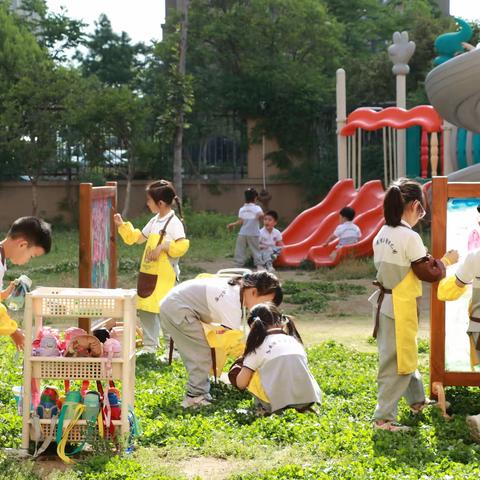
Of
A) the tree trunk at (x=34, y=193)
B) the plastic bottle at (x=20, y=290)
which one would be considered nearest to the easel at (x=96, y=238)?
the plastic bottle at (x=20, y=290)

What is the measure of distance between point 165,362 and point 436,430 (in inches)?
106

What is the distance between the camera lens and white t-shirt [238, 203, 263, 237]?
13750 millimetres

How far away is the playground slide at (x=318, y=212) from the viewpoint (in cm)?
1642

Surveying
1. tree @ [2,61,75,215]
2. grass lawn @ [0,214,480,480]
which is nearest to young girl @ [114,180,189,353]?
grass lawn @ [0,214,480,480]

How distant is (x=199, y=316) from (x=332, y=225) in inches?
380

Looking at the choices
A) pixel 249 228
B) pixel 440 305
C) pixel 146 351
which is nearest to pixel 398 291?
pixel 440 305

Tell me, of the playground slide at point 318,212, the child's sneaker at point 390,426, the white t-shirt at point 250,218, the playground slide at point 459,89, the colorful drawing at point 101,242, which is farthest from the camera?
the playground slide at point 318,212

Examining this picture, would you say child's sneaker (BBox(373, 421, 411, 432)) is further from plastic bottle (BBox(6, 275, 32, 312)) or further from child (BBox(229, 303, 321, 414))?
plastic bottle (BBox(6, 275, 32, 312))

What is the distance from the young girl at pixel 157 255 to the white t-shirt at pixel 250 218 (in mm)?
5480

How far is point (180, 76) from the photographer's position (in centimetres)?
2153

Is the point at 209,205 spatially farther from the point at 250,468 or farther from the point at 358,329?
the point at 250,468

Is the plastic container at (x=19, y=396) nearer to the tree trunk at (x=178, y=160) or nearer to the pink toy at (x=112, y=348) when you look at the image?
the pink toy at (x=112, y=348)

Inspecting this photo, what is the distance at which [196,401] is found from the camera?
257 inches

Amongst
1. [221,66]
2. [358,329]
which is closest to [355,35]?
[221,66]
